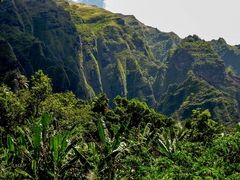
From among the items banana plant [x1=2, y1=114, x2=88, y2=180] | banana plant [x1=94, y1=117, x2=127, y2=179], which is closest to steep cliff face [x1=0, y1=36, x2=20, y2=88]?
banana plant [x1=2, y1=114, x2=88, y2=180]

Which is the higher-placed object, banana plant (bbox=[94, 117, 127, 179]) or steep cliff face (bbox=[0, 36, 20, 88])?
banana plant (bbox=[94, 117, 127, 179])

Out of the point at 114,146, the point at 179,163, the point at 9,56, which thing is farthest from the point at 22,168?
the point at 9,56

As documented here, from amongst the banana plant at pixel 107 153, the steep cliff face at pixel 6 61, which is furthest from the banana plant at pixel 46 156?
the steep cliff face at pixel 6 61

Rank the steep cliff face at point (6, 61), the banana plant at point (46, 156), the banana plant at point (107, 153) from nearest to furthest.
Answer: the banana plant at point (46, 156), the banana plant at point (107, 153), the steep cliff face at point (6, 61)

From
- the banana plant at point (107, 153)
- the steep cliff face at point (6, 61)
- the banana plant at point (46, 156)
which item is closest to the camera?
the banana plant at point (46, 156)

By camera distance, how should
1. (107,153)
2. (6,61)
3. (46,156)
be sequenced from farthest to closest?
(6,61), (107,153), (46,156)

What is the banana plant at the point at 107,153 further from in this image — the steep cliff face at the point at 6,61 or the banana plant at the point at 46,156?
the steep cliff face at the point at 6,61

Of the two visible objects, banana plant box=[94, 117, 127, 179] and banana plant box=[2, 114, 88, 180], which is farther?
banana plant box=[94, 117, 127, 179]

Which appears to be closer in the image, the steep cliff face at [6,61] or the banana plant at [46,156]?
the banana plant at [46,156]

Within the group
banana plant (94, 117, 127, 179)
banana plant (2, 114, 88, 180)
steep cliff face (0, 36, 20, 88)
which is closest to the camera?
banana plant (2, 114, 88, 180)

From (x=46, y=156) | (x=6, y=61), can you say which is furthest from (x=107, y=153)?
(x=6, y=61)

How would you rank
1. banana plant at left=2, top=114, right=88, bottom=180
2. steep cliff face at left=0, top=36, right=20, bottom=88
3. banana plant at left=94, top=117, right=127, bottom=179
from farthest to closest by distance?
steep cliff face at left=0, top=36, right=20, bottom=88 < banana plant at left=94, top=117, right=127, bottom=179 < banana plant at left=2, top=114, right=88, bottom=180

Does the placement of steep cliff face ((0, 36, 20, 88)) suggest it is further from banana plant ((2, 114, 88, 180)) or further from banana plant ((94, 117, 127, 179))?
banana plant ((94, 117, 127, 179))

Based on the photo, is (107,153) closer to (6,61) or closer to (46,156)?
(46,156)
